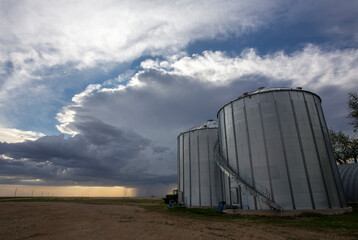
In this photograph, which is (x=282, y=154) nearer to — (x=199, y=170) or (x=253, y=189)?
(x=253, y=189)

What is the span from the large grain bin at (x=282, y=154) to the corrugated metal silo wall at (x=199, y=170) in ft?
28.1

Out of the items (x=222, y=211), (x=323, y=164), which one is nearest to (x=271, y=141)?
(x=323, y=164)

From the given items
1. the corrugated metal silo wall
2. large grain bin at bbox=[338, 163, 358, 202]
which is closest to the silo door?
the corrugated metal silo wall

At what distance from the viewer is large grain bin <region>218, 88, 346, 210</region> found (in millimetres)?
21734

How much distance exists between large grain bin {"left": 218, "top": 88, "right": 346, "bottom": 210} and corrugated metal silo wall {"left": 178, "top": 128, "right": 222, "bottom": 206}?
28.1ft

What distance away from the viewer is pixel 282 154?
22781 millimetres

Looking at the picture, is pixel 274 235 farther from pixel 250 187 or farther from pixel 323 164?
pixel 323 164

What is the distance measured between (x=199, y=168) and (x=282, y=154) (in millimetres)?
17458

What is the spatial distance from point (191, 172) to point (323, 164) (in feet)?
69.6

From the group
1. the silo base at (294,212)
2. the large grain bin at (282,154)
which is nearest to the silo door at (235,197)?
the large grain bin at (282,154)

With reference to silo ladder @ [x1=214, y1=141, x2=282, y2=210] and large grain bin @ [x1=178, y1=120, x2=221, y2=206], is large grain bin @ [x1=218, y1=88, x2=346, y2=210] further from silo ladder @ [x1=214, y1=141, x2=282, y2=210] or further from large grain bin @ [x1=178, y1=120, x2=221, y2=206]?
large grain bin @ [x1=178, y1=120, x2=221, y2=206]

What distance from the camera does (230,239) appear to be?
459 inches

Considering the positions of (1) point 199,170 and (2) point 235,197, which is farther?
(1) point 199,170

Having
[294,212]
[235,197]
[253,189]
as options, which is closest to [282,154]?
[253,189]
